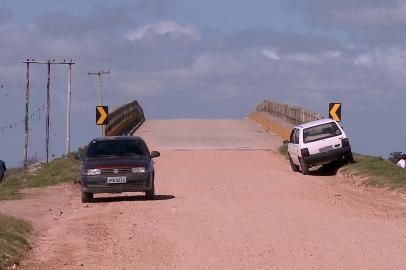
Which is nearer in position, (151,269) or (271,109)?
(151,269)

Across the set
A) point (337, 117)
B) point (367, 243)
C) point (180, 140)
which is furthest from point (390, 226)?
point (180, 140)

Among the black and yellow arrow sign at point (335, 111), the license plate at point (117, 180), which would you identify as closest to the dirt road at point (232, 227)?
the license plate at point (117, 180)

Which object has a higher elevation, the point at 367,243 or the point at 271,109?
the point at 271,109

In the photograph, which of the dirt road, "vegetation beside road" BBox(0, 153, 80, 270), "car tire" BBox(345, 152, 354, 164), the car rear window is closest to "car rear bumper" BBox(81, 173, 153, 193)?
the dirt road

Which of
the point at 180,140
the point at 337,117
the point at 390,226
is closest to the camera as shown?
the point at 390,226

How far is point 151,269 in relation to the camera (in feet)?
42.0

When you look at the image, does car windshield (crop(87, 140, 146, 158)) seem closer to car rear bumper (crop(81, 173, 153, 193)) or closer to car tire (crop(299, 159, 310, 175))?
car rear bumper (crop(81, 173, 153, 193))

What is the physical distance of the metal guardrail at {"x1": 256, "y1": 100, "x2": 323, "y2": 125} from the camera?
43.3m

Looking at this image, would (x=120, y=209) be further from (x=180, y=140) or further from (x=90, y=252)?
(x=180, y=140)

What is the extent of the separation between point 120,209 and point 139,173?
226 cm

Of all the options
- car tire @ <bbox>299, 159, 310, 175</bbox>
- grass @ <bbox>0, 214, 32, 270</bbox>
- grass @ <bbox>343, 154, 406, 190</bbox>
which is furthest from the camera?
car tire @ <bbox>299, 159, 310, 175</bbox>

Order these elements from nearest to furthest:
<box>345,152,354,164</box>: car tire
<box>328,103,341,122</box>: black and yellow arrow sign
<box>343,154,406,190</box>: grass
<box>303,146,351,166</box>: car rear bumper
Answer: <box>343,154,406,190</box>: grass → <box>303,146,351,166</box>: car rear bumper → <box>345,152,354,164</box>: car tire → <box>328,103,341,122</box>: black and yellow arrow sign

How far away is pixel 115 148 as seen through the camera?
24766 mm

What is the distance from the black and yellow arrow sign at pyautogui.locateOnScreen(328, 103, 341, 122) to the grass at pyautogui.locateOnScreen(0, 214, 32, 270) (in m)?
21.5
